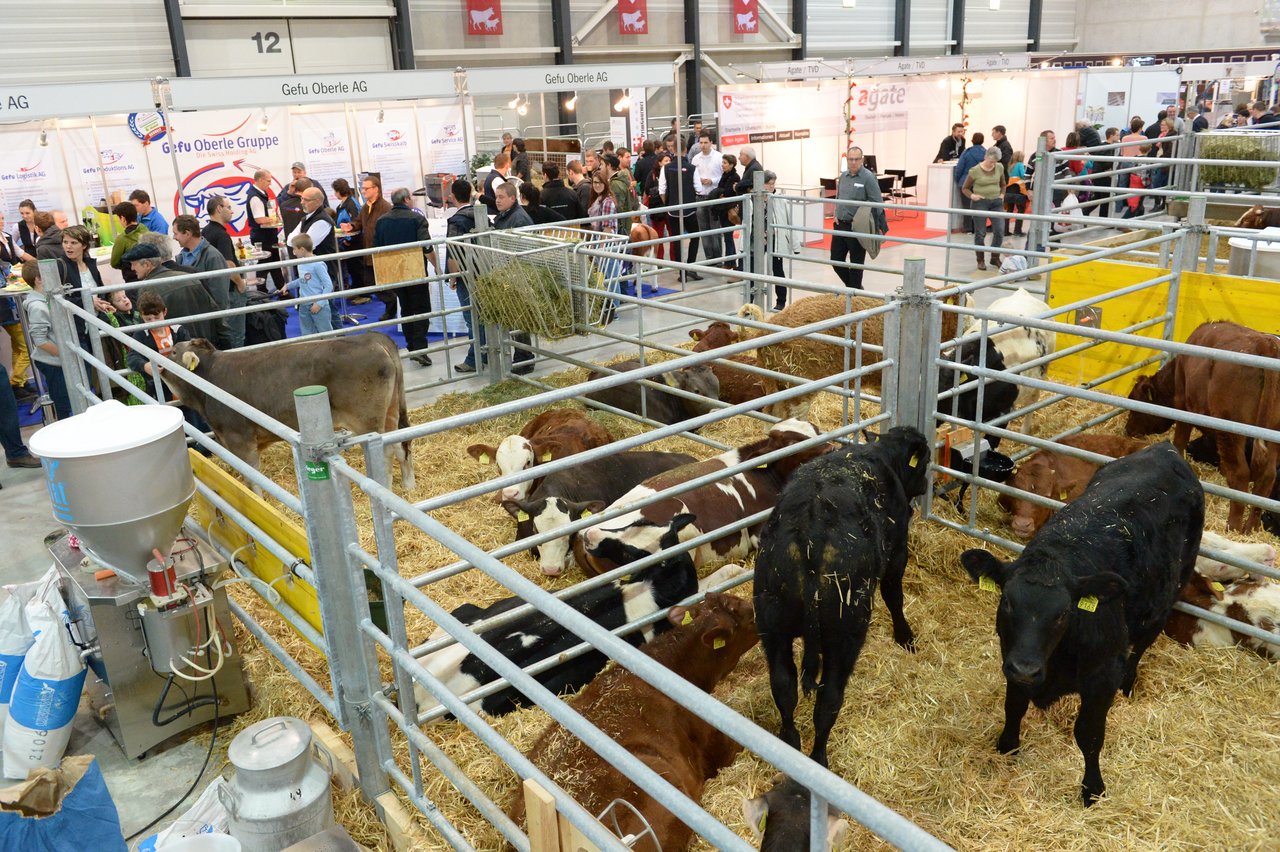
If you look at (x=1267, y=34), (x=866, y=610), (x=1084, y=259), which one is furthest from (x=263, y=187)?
(x=1267, y=34)

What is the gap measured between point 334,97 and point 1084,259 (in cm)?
783

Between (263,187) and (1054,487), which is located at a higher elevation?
(263,187)

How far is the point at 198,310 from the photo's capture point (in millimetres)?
6906

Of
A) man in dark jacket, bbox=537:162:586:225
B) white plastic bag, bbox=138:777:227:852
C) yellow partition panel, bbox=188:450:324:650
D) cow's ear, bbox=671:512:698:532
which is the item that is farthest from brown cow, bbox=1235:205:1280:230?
white plastic bag, bbox=138:777:227:852

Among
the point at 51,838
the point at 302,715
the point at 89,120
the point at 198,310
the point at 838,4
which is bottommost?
the point at 302,715

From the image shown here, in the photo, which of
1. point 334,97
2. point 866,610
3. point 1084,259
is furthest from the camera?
point 334,97

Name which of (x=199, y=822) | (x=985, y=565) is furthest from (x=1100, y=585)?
(x=199, y=822)

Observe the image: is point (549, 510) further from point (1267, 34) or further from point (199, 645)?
point (1267, 34)

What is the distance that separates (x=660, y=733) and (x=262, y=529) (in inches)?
66.1

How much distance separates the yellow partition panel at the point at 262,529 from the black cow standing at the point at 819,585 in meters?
1.56

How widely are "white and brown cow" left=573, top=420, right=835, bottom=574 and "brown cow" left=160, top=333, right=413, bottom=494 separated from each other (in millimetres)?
1939

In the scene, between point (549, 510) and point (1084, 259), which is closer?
point (549, 510)

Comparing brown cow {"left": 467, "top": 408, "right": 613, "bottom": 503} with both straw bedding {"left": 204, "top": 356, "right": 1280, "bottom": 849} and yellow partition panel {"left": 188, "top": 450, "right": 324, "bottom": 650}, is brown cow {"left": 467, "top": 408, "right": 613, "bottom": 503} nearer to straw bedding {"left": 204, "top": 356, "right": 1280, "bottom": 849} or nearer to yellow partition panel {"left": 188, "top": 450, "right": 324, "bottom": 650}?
straw bedding {"left": 204, "top": 356, "right": 1280, "bottom": 849}

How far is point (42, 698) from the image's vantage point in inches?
149
